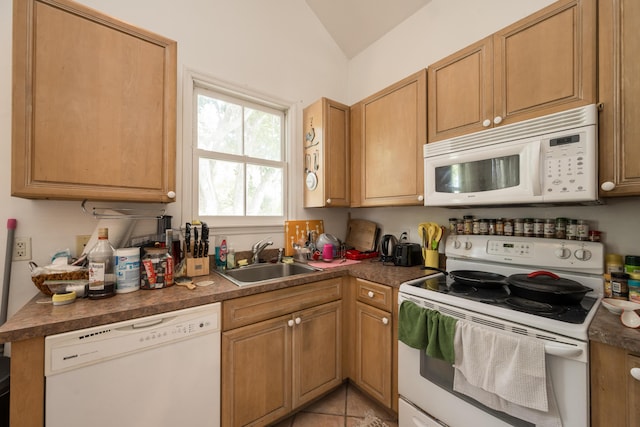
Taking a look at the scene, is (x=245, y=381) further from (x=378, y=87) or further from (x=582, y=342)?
(x=378, y=87)

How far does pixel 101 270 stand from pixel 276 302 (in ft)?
2.77

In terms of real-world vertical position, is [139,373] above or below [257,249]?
below

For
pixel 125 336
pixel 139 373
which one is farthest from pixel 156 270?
pixel 139 373

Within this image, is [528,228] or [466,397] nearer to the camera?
[466,397]

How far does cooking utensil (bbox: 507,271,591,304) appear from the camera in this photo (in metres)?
1.09

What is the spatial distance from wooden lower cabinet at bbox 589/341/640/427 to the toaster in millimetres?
1060

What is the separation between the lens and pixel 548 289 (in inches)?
43.0

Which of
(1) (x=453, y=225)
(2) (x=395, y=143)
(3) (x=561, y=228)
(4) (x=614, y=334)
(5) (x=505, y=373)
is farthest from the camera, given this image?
(2) (x=395, y=143)

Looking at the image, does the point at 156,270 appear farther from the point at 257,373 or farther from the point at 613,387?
the point at 613,387

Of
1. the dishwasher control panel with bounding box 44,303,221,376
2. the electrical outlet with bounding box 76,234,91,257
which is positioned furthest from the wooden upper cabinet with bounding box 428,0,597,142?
the electrical outlet with bounding box 76,234,91,257

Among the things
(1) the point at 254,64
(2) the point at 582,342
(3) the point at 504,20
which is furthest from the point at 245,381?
(3) the point at 504,20

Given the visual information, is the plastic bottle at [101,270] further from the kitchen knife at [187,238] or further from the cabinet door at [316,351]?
the cabinet door at [316,351]

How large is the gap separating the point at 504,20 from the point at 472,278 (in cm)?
169

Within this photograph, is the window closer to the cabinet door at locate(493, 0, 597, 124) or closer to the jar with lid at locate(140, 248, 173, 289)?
the jar with lid at locate(140, 248, 173, 289)
